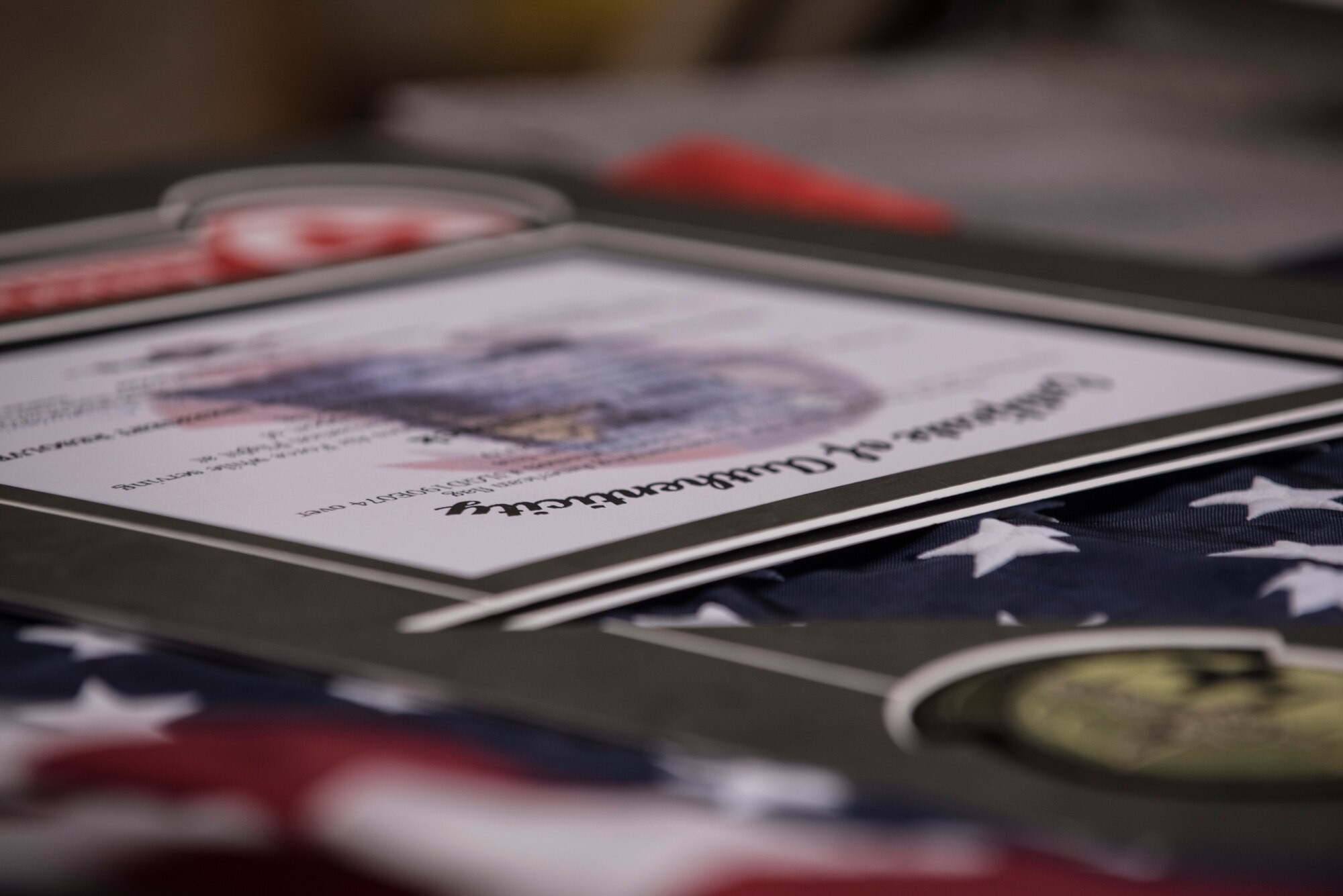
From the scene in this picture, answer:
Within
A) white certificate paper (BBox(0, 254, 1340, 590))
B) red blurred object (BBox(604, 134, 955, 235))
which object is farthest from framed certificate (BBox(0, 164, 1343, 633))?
red blurred object (BBox(604, 134, 955, 235))

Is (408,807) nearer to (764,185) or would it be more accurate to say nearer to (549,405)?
(549,405)

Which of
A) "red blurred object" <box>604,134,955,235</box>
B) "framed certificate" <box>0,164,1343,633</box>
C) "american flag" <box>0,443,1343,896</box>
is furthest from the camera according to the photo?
"red blurred object" <box>604,134,955,235</box>

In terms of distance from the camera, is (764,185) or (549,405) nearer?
(549,405)

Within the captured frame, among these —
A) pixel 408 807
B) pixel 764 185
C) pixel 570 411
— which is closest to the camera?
pixel 408 807

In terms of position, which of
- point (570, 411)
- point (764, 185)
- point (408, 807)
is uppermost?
point (764, 185)

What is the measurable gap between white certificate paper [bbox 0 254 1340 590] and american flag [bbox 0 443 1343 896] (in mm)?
93

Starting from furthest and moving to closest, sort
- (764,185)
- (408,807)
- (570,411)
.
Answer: (764,185), (570,411), (408,807)

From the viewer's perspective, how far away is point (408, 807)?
0.37 meters

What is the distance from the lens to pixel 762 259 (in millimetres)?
960

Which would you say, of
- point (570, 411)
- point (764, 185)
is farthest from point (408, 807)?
point (764, 185)

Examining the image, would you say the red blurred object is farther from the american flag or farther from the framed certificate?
the american flag

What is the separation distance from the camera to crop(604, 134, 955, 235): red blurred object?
123 cm

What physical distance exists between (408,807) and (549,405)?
1.13ft

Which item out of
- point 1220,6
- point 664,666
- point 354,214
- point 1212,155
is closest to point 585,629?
point 664,666
